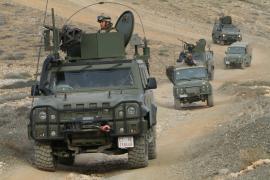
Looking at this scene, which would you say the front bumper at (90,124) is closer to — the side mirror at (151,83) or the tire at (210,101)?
the side mirror at (151,83)

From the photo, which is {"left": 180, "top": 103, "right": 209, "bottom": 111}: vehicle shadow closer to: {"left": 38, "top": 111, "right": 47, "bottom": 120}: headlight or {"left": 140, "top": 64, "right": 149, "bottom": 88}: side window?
{"left": 140, "top": 64, "right": 149, "bottom": 88}: side window

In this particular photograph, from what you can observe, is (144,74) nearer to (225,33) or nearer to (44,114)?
(44,114)

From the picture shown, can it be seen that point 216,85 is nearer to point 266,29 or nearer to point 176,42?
point 176,42

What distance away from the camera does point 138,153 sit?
12.7m

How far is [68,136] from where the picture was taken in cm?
1231

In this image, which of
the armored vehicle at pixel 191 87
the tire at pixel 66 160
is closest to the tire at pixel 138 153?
the tire at pixel 66 160

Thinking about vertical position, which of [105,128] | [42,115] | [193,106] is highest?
[42,115]

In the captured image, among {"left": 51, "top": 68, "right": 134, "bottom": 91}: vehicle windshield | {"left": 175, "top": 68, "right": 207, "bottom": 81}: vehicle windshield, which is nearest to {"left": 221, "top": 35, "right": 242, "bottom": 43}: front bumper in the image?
{"left": 175, "top": 68, "right": 207, "bottom": 81}: vehicle windshield

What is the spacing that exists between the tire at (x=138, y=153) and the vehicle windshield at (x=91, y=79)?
48.1 inches

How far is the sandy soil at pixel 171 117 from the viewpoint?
12586 millimetres

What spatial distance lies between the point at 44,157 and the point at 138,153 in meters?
1.58

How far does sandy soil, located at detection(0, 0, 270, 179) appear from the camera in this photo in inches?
496

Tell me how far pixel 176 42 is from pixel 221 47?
12.4 ft

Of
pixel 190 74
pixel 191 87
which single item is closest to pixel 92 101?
pixel 191 87
